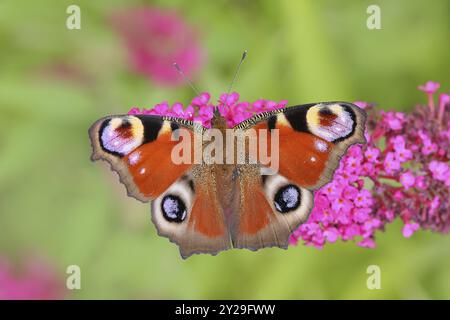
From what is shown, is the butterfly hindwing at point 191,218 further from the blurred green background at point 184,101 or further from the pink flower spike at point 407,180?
the blurred green background at point 184,101

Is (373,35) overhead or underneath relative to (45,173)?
overhead

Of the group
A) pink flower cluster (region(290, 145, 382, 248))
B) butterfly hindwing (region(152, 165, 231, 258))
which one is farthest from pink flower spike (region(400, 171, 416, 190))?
butterfly hindwing (region(152, 165, 231, 258))

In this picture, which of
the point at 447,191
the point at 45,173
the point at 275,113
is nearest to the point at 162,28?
the point at 45,173

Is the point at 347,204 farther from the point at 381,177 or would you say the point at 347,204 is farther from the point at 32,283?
the point at 32,283

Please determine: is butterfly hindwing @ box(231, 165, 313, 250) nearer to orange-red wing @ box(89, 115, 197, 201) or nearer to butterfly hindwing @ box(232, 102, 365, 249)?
butterfly hindwing @ box(232, 102, 365, 249)

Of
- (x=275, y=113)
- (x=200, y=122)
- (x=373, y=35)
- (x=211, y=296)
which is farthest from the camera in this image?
(x=373, y=35)

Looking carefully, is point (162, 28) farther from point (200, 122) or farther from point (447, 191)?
point (447, 191)

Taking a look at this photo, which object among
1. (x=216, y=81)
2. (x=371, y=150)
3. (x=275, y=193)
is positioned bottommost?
(x=275, y=193)
